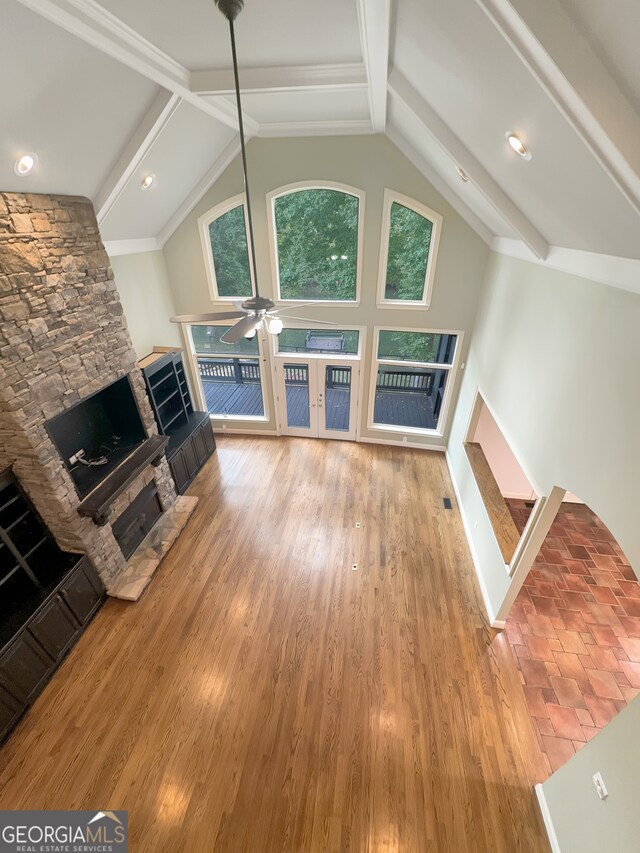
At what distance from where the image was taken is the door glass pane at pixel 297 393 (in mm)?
6401

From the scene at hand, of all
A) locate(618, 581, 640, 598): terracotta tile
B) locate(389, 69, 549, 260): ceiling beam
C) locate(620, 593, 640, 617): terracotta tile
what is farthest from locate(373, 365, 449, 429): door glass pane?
locate(620, 593, 640, 617): terracotta tile

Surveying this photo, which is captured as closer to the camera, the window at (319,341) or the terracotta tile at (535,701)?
the terracotta tile at (535,701)

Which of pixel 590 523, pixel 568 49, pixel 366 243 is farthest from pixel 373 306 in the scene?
pixel 590 523

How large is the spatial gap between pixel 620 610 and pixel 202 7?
6426 mm

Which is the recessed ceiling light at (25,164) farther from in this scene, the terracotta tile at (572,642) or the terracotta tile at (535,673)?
the terracotta tile at (572,642)

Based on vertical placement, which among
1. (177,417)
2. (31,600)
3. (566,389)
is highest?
(566,389)

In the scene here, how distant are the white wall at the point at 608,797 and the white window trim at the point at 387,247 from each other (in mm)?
4892

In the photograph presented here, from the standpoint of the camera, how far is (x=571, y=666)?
3350 mm

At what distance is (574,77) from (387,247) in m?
3.99

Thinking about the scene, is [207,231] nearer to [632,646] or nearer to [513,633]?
[513,633]

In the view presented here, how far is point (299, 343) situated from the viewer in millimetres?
6062

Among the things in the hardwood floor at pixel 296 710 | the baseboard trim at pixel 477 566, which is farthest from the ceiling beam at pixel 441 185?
the hardwood floor at pixel 296 710

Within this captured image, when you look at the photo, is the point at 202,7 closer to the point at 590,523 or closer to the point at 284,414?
the point at 284,414

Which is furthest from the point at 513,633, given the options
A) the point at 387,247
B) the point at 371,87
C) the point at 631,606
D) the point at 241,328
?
the point at 371,87
